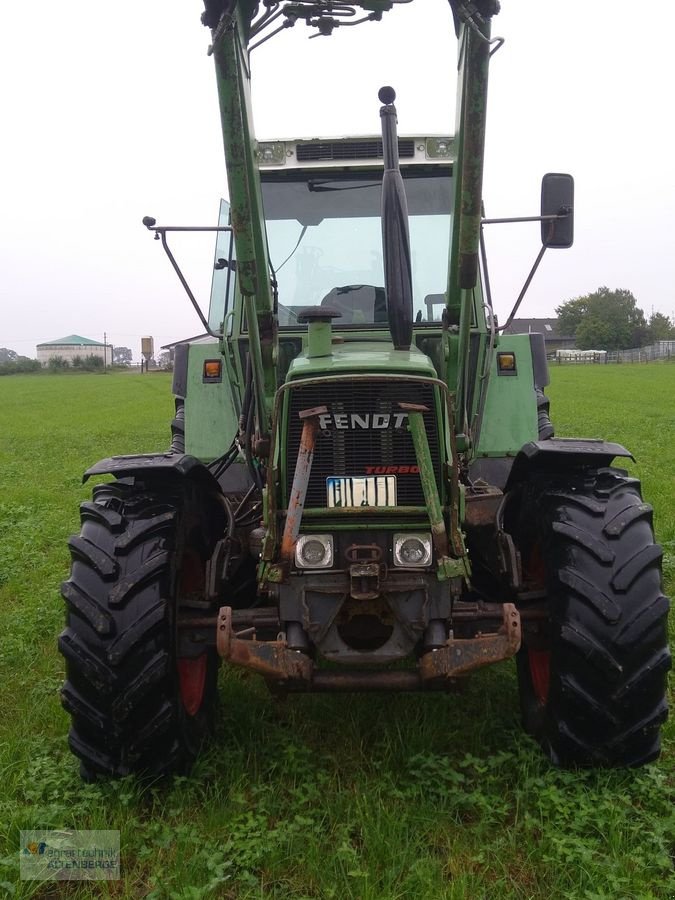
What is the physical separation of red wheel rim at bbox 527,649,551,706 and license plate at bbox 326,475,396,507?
1044mm

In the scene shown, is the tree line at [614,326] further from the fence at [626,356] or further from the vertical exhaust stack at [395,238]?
the vertical exhaust stack at [395,238]

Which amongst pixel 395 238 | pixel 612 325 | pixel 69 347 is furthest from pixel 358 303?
pixel 69 347

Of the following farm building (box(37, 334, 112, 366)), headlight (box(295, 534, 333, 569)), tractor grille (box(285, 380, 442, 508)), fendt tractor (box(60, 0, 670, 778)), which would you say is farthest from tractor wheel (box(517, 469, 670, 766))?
farm building (box(37, 334, 112, 366))

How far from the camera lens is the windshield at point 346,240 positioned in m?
4.72

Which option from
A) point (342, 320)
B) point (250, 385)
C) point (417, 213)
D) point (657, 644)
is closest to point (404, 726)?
point (657, 644)

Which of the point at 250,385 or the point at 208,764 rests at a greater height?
the point at 250,385

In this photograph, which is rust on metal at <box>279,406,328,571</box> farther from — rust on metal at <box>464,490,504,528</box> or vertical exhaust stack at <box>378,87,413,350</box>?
rust on metal at <box>464,490,504,528</box>

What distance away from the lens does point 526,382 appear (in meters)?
5.01

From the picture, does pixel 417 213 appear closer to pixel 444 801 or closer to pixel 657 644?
pixel 657 644

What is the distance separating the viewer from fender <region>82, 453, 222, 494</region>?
345cm

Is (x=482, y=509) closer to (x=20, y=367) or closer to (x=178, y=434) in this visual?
(x=178, y=434)

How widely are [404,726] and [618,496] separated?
1371 millimetres

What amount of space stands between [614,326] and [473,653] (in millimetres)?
89864

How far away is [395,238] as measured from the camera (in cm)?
329
